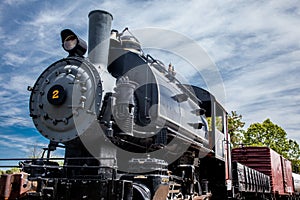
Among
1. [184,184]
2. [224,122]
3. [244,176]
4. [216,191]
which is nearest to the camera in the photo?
[184,184]

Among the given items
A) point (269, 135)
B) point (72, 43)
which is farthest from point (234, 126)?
point (72, 43)

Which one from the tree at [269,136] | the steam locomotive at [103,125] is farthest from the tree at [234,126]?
the steam locomotive at [103,125]

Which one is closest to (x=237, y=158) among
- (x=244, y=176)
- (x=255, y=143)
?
(x=244, y=176)

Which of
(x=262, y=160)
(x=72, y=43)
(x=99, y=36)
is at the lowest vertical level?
(x=262, y=160)

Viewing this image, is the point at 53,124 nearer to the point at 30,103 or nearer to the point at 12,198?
the point at 30,103

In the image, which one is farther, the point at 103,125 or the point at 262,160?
the point at 262,160

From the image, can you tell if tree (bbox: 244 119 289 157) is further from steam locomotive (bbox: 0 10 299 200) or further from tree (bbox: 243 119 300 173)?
steam locomotive (bbox: 0 10 299 200)

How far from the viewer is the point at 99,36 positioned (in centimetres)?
612

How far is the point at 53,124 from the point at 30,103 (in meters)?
0.81

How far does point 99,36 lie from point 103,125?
1.79 meters

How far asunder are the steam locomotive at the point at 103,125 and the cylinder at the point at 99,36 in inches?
0.7

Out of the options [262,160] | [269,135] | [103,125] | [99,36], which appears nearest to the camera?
[103,125]

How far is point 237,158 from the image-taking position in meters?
17.2

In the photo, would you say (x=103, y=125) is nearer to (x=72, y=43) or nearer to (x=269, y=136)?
(x=72, y=43)
